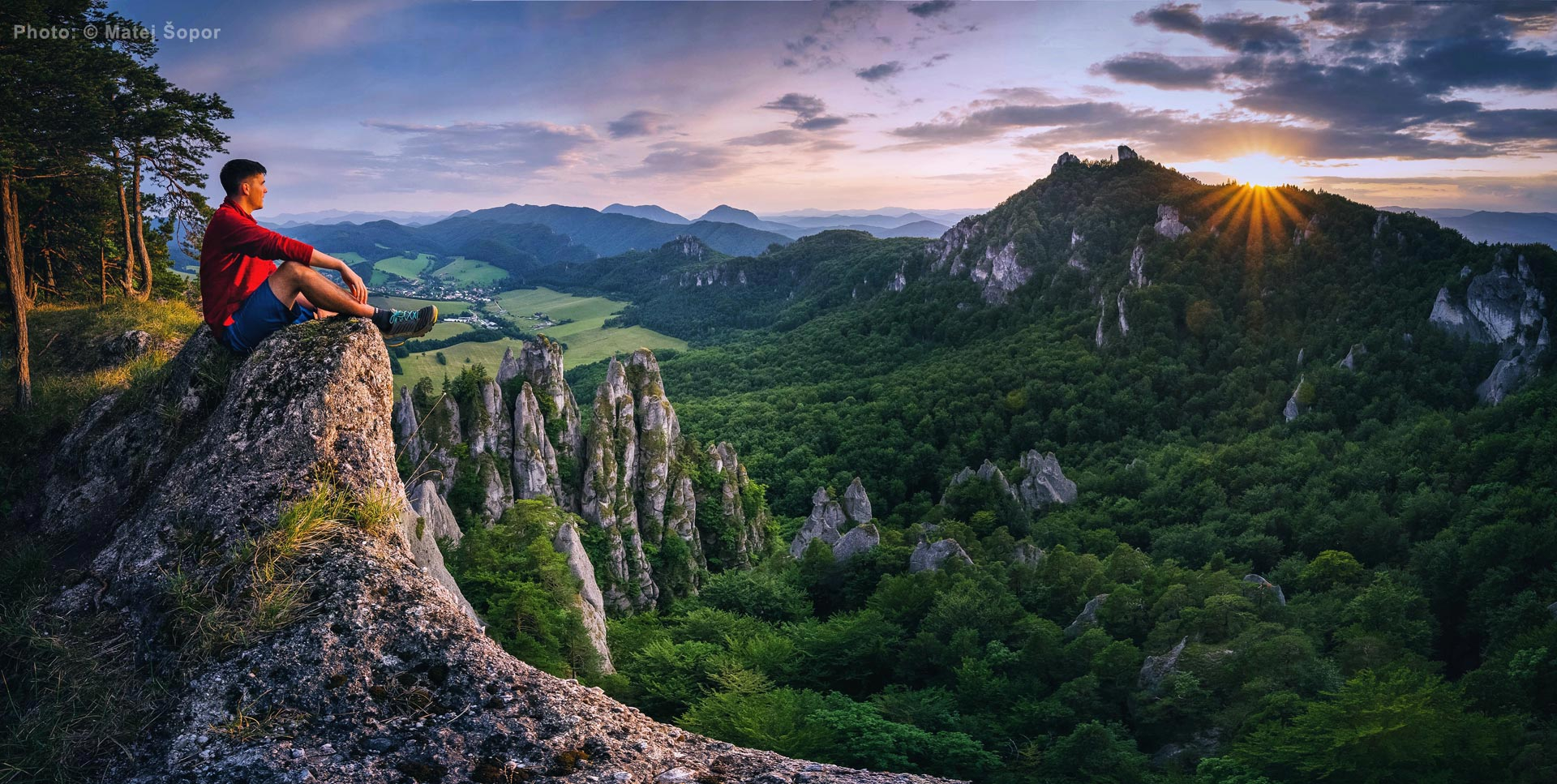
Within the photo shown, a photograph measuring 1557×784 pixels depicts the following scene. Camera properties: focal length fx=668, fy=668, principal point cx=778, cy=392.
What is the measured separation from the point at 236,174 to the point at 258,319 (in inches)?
66.4

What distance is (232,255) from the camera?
270 inches

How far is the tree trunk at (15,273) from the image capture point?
46.2 feet

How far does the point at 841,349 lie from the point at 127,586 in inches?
5076

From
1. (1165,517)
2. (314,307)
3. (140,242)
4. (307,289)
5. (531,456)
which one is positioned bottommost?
(1165,517)

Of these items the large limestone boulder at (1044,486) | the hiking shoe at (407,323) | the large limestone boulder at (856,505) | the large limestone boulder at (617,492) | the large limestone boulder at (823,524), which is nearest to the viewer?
the hiking shoe at (407,323)

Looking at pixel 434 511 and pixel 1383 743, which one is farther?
pixel 434 511

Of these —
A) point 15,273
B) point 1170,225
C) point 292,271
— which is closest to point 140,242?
point 15,273

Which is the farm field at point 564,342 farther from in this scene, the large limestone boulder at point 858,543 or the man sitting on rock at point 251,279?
the man sitting on rock at point 251,279

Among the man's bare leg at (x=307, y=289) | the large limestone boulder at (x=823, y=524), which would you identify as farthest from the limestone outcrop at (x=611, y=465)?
the man's bare leg at (x=307, y=289)

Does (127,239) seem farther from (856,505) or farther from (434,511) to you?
(856,505)

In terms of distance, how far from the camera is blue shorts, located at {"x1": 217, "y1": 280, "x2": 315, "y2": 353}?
6656mm

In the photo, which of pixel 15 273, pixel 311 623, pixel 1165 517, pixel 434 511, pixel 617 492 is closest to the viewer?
pixel 311 623

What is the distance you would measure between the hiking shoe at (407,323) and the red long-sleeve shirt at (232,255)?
962mm

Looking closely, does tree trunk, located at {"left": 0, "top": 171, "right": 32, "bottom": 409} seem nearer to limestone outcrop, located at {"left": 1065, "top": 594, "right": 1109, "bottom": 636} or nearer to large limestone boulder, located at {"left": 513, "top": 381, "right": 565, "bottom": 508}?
large limestone boulder, located at {"left": 513, "top": 381, "right": 565, "bottom": 508}
